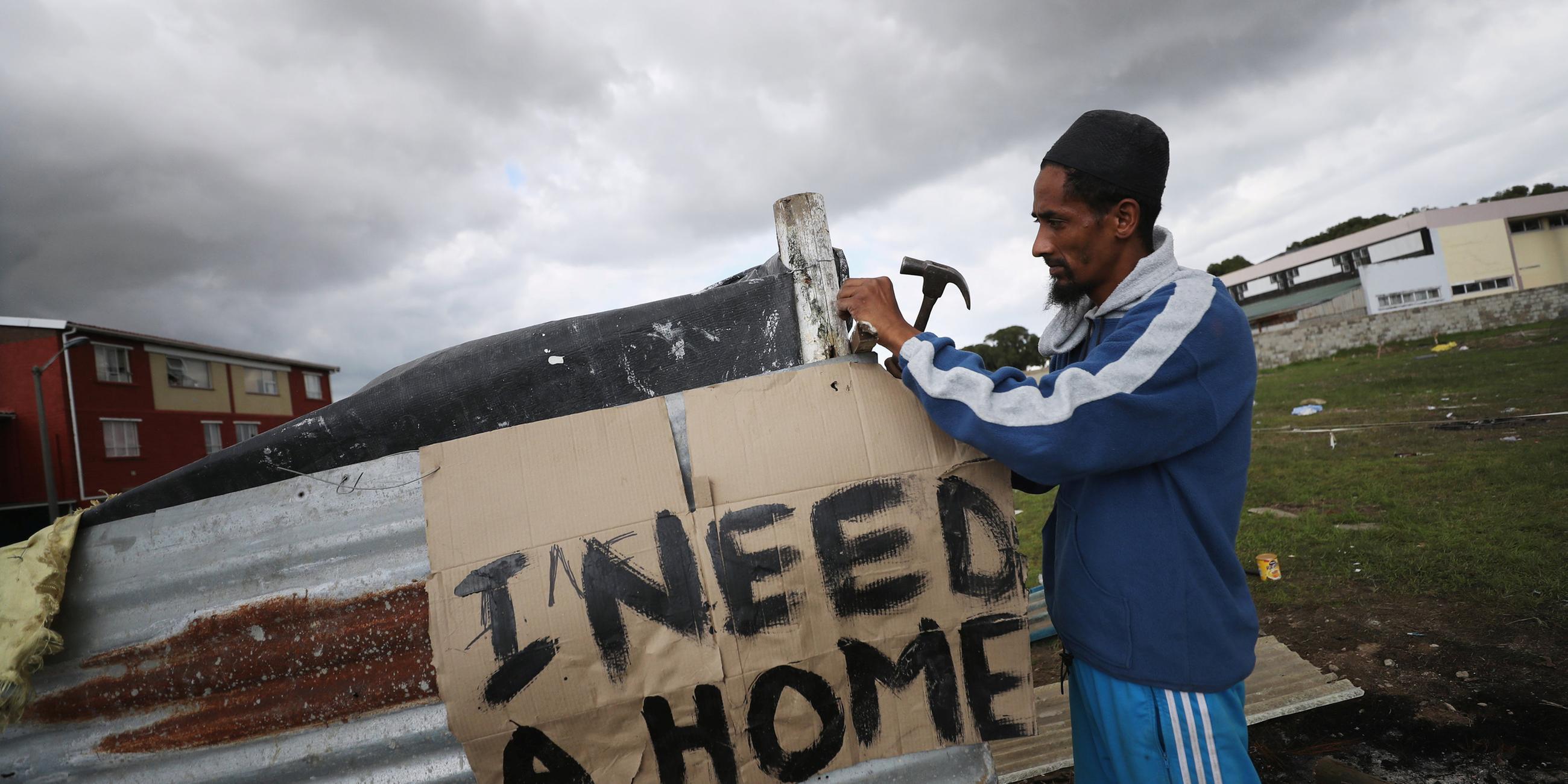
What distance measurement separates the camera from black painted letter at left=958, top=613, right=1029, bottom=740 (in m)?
1.63

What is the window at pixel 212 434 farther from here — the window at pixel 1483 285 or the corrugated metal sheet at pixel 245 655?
the window at pixel 1483 285

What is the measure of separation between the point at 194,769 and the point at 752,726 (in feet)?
4.07

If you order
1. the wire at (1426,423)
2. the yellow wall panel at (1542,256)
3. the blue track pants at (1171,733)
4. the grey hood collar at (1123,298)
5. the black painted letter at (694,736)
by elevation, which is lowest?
the wire at (1426,423)

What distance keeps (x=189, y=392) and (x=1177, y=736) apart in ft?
100

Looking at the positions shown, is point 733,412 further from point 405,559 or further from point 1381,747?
point 1381,747

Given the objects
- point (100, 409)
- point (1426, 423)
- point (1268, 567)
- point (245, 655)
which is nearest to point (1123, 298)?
point (245, 655)

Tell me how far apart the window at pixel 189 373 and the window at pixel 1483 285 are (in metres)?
47.2

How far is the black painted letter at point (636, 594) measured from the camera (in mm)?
1487

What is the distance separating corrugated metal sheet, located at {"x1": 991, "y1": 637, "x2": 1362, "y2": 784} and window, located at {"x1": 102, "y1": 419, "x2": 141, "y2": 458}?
2662 cm

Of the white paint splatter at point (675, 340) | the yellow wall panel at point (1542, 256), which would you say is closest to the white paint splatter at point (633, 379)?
the white paint splatter at point (675, 340)

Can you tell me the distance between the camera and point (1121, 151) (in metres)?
1.51

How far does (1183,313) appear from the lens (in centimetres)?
135

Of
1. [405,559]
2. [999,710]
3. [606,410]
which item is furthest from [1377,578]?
[405,559]

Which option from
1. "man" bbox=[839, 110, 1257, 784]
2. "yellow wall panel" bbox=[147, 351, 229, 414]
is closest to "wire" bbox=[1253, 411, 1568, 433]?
"man" bbox=[839, 110, 1257, 784]
